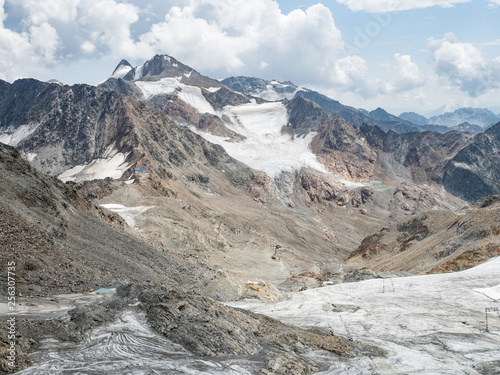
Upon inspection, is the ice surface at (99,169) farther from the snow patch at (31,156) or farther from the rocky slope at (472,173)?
the rocky slope at (472,173)

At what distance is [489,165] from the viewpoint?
187 metres

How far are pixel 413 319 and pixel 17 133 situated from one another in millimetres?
179847

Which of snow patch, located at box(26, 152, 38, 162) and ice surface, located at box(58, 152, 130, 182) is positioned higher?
snow patch, located at box(26, 152, 38, 162)

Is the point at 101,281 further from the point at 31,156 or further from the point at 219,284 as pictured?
the point at 31,156

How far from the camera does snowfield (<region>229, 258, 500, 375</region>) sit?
19.5 m

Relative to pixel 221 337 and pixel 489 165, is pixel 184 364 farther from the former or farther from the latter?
pixel 489 165

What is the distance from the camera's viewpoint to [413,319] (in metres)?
27.5

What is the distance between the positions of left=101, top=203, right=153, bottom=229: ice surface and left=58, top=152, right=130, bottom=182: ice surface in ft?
133

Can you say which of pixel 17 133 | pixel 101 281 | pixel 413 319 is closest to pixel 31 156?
pixel 17 133

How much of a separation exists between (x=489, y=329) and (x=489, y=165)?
620 feet

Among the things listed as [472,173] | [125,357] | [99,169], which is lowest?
[125,357]

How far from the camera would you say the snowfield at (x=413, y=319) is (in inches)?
768

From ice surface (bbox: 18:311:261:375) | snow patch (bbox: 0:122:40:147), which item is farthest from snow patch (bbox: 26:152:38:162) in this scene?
ice surface (bbox: 18:311:261:375)

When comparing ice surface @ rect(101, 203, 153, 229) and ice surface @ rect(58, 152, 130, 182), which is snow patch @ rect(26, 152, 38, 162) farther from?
ice surface @ rect(101, 203, 153, 229)
